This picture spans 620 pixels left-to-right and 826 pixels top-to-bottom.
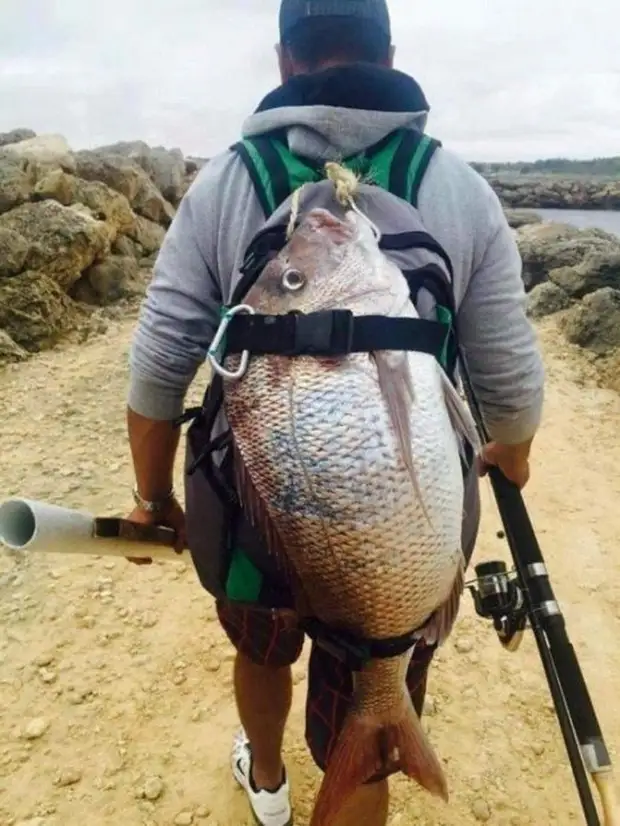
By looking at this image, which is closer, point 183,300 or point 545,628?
point 183,300

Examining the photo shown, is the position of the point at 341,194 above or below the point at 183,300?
above

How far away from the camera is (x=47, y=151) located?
10.7 m

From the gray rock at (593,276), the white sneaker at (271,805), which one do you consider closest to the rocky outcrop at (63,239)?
the gray rock at (593,276)

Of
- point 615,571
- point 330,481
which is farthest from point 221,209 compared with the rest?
point 615,571

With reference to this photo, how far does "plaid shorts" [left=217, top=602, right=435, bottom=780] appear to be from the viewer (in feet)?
5.81

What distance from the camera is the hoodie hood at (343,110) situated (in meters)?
1.53

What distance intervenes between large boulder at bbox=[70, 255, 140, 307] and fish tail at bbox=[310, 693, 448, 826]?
7408 millimetres

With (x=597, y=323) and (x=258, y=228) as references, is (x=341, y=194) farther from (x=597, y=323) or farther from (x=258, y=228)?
(x=597, y=323)

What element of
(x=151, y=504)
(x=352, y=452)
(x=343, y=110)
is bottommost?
(x=151, y=504)

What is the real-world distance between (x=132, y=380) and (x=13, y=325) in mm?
5661

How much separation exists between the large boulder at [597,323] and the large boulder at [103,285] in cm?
450

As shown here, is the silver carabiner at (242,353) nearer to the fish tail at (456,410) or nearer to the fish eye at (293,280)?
the fish eye at (293,280)

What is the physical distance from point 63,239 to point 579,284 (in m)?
5.43

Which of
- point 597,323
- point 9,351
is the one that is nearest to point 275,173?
point 9,351
